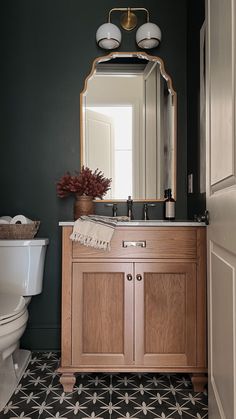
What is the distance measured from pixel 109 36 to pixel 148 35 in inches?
9.7

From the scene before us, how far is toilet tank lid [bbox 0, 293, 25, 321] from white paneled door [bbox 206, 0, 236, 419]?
847 millimetres

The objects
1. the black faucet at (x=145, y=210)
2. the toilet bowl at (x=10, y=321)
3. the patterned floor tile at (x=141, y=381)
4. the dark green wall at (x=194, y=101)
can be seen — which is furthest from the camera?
the black faucet at (x=145, y=210)

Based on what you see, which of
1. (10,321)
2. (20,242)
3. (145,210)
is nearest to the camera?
(10,321)

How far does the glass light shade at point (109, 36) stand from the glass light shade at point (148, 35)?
135 mm

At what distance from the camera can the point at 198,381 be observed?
1.66 metres

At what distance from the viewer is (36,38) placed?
2242 millimetres

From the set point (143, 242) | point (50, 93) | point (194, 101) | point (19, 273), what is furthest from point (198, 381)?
point (50, 93)

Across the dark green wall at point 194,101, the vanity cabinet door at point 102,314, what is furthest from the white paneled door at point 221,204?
the dark green wall at point 194,101

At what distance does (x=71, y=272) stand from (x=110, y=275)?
0.64ft

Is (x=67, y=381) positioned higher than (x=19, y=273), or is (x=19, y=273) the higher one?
(x=19, y=273)

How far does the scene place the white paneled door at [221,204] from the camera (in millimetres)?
961

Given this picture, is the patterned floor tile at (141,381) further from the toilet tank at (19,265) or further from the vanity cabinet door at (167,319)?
the toilet tank at (19,265)

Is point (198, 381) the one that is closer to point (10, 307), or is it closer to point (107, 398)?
point (107, 398)

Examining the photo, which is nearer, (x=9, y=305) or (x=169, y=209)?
(x=9, y=305)
